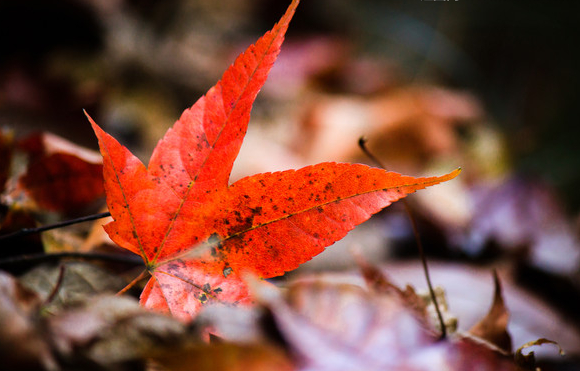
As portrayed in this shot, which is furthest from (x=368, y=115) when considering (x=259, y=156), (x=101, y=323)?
(x=101, y=323)

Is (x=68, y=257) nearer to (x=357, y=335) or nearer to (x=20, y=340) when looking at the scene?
(x=20, y=340)

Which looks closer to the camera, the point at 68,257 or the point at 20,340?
the point at 20,340

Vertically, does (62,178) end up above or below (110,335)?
above

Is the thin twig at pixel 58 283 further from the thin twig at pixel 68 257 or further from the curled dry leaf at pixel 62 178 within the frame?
the curled dry leaf at pixel 62 178

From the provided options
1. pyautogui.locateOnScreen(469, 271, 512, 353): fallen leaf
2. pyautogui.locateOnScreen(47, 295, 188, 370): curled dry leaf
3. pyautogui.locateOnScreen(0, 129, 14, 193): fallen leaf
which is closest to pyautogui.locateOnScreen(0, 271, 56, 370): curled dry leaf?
pyautogui.locateOnScreen(47, 295, 188, 370): curled dry leaf

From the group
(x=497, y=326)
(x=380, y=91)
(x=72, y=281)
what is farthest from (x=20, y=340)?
(x=380, y=91)

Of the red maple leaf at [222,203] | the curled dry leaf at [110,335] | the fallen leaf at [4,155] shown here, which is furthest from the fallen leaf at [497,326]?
the fallen leaf at [4,155]

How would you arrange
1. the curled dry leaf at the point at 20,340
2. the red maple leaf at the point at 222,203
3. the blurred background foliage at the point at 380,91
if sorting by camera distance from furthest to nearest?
the blurred background foliage at the point at 380,91
the red maple leaf at the point at 222,203
the curled dry leaf at the point at 20,340

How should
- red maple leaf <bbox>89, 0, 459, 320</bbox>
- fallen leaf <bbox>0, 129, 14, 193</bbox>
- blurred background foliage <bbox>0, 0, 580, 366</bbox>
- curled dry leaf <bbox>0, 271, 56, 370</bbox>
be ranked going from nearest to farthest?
1. curled dry leaf <bbox>0, 271, 56, 370</bbox>
2. red maple leaf <bbox>89, 0, 459, 320</bbox>
3. fallen leaf <bbox>0, 129, 14, 193</bbox>
4. blurred background foliage <bbox>0, 0, 580, 366</bbox>

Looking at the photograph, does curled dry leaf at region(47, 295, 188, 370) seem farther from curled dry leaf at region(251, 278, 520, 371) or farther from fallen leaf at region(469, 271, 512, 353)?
fallen leaf at region(469, 271, 512, 353)
